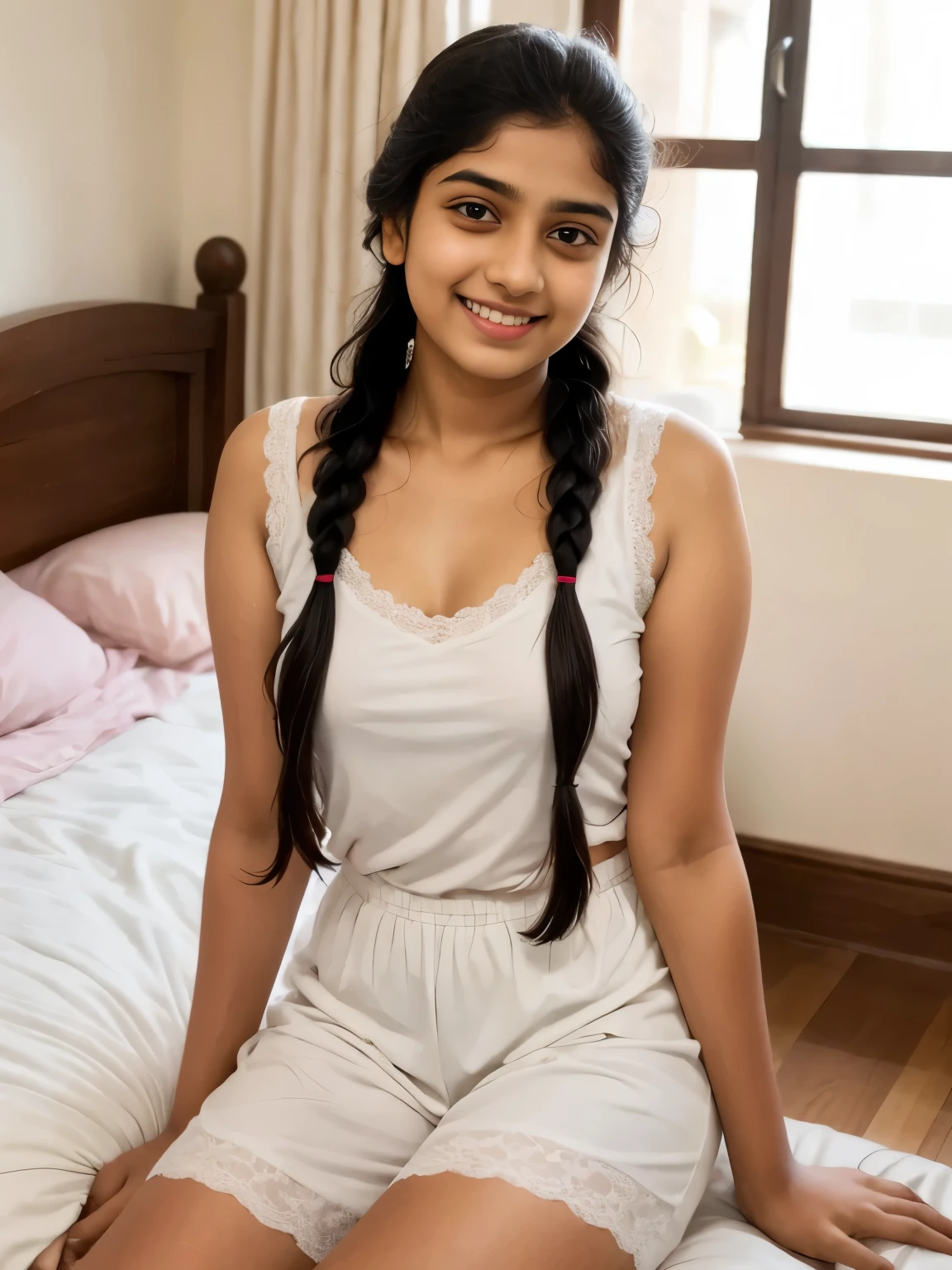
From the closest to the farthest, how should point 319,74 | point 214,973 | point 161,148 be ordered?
point 214,973 < point 319,74 < point 161,148

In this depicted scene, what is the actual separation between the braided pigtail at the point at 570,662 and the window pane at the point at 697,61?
5.58ft

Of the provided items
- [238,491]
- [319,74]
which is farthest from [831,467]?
[238,491]

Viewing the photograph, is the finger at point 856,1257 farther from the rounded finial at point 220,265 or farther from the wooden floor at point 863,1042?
the rounded finial at point 220,265

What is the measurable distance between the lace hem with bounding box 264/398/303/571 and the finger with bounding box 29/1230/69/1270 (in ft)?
2.02

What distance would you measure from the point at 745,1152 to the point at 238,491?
75 cm

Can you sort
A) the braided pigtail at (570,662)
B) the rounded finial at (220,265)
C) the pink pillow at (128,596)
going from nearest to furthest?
1. the braided pigtail at (570,662)
2. the pink pillow at (128,596)
3. the rounded finial at (220,265)

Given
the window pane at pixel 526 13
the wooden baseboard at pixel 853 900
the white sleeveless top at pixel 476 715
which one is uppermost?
the window pane at pixel 526 13

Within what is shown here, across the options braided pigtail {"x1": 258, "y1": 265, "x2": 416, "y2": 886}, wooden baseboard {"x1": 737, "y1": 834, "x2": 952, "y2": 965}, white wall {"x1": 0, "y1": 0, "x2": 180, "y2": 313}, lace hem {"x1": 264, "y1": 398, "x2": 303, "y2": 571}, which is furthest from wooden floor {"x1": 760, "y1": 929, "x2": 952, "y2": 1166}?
white wall {"x1": 0, "y1": 0, "x2": 180, "y2": 313}

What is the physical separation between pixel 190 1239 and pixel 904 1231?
0.59 meters

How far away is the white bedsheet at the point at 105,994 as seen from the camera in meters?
1.17

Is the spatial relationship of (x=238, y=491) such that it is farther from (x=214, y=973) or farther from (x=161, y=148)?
(x=161, y=148)

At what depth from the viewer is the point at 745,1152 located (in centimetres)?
116

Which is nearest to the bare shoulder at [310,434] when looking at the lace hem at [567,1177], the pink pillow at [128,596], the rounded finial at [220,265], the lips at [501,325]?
the lips at [501,325]

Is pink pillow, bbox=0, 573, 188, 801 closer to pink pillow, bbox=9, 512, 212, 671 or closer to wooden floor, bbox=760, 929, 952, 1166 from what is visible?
pink pillow, bbox=9, 512, 212, 671
